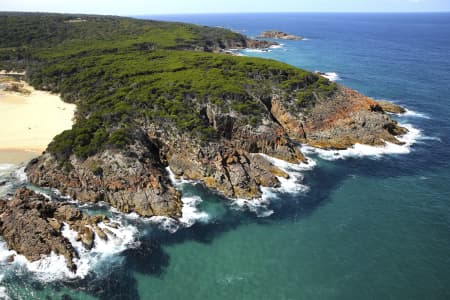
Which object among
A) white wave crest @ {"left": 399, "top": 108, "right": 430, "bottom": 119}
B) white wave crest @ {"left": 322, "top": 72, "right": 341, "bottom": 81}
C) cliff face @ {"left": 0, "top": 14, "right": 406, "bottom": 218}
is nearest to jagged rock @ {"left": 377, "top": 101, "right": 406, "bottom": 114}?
white wave crest @ {"left": 399, "top": 108, "right": 430, "bottom": 119}

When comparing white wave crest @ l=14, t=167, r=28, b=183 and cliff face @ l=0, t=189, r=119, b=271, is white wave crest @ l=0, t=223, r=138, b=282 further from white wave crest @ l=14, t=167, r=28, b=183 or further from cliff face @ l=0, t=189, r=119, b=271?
white wave crest @ l=14, t=167, r=28, b=183

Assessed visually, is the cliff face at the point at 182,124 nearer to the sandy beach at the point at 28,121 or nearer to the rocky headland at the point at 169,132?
the rocky headland at the point at 169,132

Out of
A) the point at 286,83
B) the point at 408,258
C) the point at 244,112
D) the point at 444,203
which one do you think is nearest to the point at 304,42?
the point at 286,83

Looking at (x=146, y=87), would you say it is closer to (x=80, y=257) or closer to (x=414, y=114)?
(x=80, y=257)

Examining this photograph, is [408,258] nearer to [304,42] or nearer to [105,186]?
[105,186]

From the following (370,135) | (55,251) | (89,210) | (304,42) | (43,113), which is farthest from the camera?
(304,42)

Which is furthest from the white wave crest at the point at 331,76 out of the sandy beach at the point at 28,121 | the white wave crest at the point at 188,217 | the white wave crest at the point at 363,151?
the white wave crest at the point at 188,217
